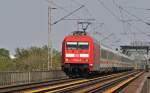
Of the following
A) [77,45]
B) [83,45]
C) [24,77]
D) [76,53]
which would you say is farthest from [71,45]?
[24,77]

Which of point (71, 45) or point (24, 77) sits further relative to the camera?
point (71, 45)

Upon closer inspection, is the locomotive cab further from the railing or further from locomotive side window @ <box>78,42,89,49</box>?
the railing

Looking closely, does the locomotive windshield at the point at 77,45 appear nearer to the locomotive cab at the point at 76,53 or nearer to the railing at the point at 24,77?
the locomotive cab at the point at 76,53

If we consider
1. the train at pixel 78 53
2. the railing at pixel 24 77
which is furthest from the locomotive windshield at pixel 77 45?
the railing at pixel 24 77

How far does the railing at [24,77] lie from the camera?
1387 inches

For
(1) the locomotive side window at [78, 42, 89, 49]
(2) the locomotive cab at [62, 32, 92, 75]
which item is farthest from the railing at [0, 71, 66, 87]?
(1) the locomotive side window at [78, 42, 89, 49]

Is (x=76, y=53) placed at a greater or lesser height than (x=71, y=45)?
lesser

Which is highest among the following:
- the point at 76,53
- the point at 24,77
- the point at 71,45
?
the point at 71,45

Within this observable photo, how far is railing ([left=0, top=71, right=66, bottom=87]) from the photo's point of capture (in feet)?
116

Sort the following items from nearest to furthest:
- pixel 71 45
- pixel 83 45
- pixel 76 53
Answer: pixel 76 53, pixel 71 45, pixel 83 45

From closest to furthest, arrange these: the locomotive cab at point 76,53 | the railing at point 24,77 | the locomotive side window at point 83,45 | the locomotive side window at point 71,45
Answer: the railing at point 24,77
the locomotive cab at point 76,53
the locomotive side window at point 71,45
the locomotive side window at point 83,45

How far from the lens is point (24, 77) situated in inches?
1554

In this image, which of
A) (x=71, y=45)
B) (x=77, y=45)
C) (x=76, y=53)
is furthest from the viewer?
(x=77, y=45)

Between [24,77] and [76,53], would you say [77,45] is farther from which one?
[24,77]
